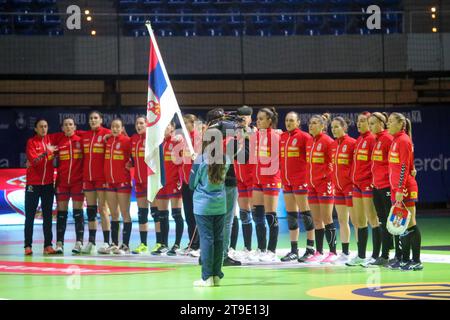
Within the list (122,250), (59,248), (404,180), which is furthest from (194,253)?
(404,180)

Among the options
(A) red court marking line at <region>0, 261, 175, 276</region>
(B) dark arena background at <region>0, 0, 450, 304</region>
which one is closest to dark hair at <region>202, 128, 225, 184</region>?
(A) red court marking line at <region>0, 261, 175, 276</region>

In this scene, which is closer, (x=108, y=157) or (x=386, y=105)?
(x=108, y=157)

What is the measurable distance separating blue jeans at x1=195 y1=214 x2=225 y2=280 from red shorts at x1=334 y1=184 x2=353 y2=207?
3112 millimetres

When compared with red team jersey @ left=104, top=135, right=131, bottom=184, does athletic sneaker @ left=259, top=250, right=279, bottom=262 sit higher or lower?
lower

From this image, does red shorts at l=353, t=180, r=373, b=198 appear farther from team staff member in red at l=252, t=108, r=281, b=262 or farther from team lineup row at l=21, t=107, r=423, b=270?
team staff member in red at l=252, t=108, r=281, b=262

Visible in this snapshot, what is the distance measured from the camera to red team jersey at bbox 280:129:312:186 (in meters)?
13.6

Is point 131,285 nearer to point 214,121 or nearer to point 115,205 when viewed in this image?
point 214,121

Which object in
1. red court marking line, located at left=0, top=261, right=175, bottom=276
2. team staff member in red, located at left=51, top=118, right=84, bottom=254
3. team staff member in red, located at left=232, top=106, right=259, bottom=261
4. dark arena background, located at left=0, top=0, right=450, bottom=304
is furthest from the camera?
dark arena background, located at left=0, top=0, right=450, bottom=304

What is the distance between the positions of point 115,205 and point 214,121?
4604 mm

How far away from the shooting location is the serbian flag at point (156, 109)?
40.7 ft

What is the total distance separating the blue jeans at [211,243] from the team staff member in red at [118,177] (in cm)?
466

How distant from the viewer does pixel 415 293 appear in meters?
9.75
